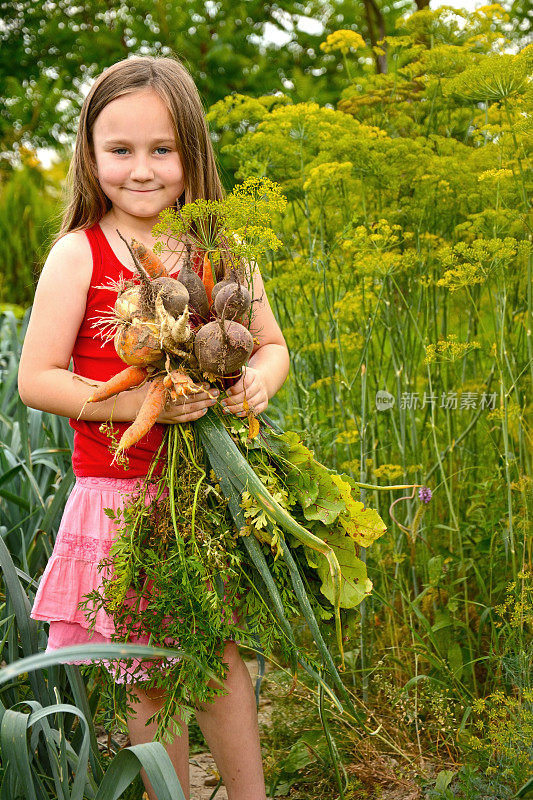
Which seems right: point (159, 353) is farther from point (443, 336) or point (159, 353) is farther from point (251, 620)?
point (443, 336)

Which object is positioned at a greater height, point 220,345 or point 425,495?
point 220,345

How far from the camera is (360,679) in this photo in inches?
94.7

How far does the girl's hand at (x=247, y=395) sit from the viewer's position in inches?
61.5

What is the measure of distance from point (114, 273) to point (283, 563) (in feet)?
2.32

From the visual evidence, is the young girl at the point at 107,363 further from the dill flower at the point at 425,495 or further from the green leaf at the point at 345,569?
the dill flower at the point at 425,495

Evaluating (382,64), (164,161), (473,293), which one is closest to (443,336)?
(473,293)

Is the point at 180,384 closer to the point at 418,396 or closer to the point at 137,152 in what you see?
the point at 137,152

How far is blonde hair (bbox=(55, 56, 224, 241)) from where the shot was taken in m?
1.76

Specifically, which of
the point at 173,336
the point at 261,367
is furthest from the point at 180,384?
the point at 261,367

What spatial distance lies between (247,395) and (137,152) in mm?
584

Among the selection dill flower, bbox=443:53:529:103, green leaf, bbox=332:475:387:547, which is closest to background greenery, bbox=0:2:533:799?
dill flower, bbox=443:53:529:103

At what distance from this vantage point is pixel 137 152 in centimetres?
173

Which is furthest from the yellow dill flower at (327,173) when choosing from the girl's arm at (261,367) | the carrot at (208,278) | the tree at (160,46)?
the tree at (160,46)

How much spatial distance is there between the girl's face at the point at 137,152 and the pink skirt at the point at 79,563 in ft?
2.02
